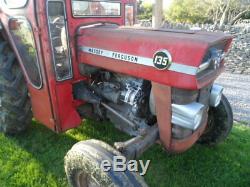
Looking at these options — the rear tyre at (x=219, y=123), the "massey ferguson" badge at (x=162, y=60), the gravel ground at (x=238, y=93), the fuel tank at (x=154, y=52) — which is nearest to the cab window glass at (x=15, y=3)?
the fuel tank at (x=154, y=52)

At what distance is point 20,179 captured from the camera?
3113mm

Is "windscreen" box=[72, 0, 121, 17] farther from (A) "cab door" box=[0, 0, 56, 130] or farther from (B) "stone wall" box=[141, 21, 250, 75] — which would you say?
(B) "stone wall" box=[141, 21, 250, 75]

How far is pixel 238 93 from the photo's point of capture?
262 inches

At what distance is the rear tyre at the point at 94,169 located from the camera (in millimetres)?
2213

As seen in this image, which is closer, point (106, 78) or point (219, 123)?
point (106, 78)

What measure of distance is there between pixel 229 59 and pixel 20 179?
296 inches

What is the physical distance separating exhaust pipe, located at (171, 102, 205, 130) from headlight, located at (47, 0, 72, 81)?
1255mm

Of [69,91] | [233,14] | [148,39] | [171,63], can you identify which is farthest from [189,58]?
[233,14]

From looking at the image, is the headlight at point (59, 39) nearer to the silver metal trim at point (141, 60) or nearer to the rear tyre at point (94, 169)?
the silver metal trim at point (141, 60)

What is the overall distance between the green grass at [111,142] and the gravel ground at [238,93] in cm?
143

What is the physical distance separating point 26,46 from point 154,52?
150 cm

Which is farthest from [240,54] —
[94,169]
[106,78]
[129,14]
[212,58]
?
[94,169]

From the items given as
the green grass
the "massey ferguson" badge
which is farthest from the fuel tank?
the green grass

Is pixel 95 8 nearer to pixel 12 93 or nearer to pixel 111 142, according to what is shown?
pixel 12 93
